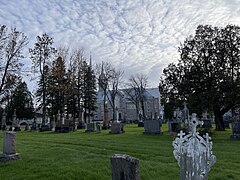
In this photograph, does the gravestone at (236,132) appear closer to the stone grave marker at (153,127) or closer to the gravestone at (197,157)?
the stone grave marker at (153,127)

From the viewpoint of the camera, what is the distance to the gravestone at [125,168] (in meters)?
4.30

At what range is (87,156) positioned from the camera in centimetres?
1090

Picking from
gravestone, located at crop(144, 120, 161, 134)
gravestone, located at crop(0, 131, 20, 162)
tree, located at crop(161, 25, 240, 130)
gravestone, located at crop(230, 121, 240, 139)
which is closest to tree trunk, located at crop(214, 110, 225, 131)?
tree, located at crop(161, 25, 240, 130)

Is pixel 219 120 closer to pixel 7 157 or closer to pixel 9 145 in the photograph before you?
pixel 9 145

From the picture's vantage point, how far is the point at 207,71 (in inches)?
1036

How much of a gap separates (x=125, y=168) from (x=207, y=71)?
23470mm

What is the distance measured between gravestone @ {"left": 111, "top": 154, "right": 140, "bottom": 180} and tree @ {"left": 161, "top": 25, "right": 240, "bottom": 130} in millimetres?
20042

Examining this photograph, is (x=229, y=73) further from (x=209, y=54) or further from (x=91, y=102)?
(x=91, y=102)

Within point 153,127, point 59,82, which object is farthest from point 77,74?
point 153,127

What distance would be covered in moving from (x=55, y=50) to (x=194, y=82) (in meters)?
22.3

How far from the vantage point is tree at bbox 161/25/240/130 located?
938 inches

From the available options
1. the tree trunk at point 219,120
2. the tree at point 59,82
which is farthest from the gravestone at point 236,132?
the tree at point 59,82

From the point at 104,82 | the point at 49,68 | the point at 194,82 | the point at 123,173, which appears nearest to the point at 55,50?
the point at 49,68

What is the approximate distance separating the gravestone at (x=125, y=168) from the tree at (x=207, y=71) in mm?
20042
